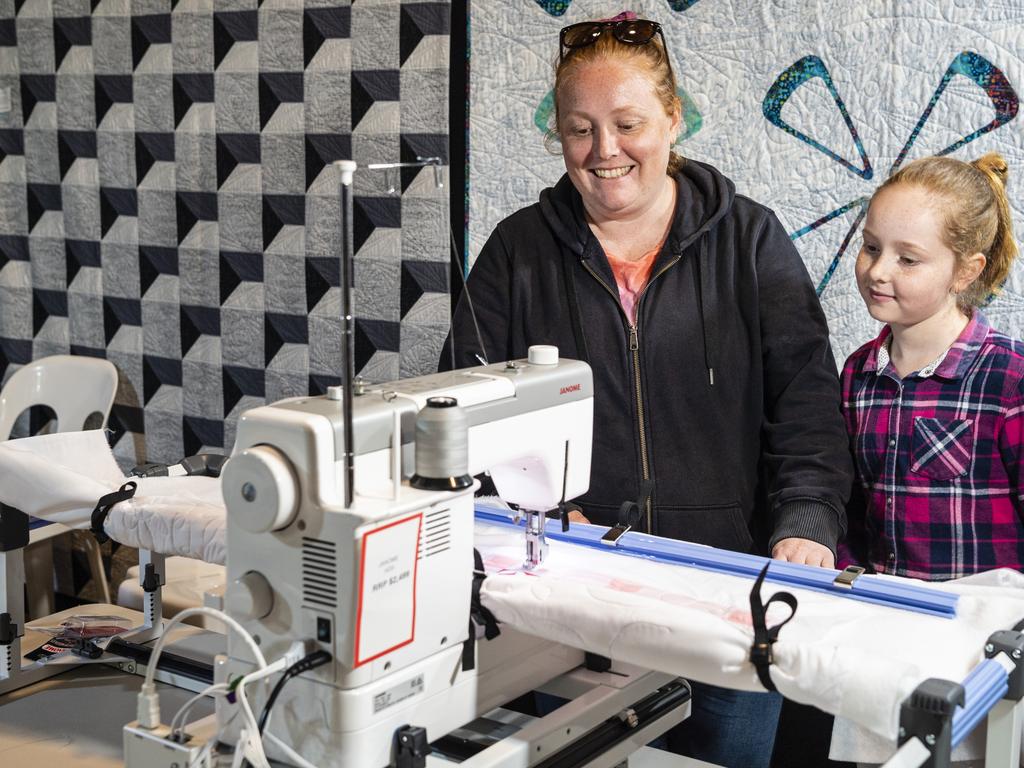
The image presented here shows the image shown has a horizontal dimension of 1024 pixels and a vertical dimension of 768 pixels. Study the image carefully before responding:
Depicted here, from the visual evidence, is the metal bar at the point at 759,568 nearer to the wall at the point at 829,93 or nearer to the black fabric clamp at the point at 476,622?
the black fabric clamp at the point at 476,622

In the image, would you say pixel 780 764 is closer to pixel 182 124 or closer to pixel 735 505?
pixel 735 505

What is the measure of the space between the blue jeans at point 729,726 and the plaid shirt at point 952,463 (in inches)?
10.5

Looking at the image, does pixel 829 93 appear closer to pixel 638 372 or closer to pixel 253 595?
pixel 638 372

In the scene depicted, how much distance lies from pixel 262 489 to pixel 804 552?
769 mm

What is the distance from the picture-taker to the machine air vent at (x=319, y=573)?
1031mm

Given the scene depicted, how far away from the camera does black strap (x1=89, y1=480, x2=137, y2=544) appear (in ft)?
5.44

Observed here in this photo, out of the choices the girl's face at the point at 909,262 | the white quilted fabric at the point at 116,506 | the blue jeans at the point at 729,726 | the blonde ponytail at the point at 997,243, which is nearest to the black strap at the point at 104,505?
the white quilted fabric at the point at 116,506

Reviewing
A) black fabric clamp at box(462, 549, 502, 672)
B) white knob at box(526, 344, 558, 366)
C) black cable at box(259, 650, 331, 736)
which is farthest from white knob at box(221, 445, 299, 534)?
white knob at box(526, 344, 558, 366)

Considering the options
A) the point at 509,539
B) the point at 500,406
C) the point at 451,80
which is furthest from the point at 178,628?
the point at 451,80

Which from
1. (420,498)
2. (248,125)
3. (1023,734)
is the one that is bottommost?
(1023,734)

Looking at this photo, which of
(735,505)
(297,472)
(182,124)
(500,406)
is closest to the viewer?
(297,472)

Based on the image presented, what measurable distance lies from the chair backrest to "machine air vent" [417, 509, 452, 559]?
7.84ft

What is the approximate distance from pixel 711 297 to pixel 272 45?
1.77 meters

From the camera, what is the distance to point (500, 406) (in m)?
1.24
